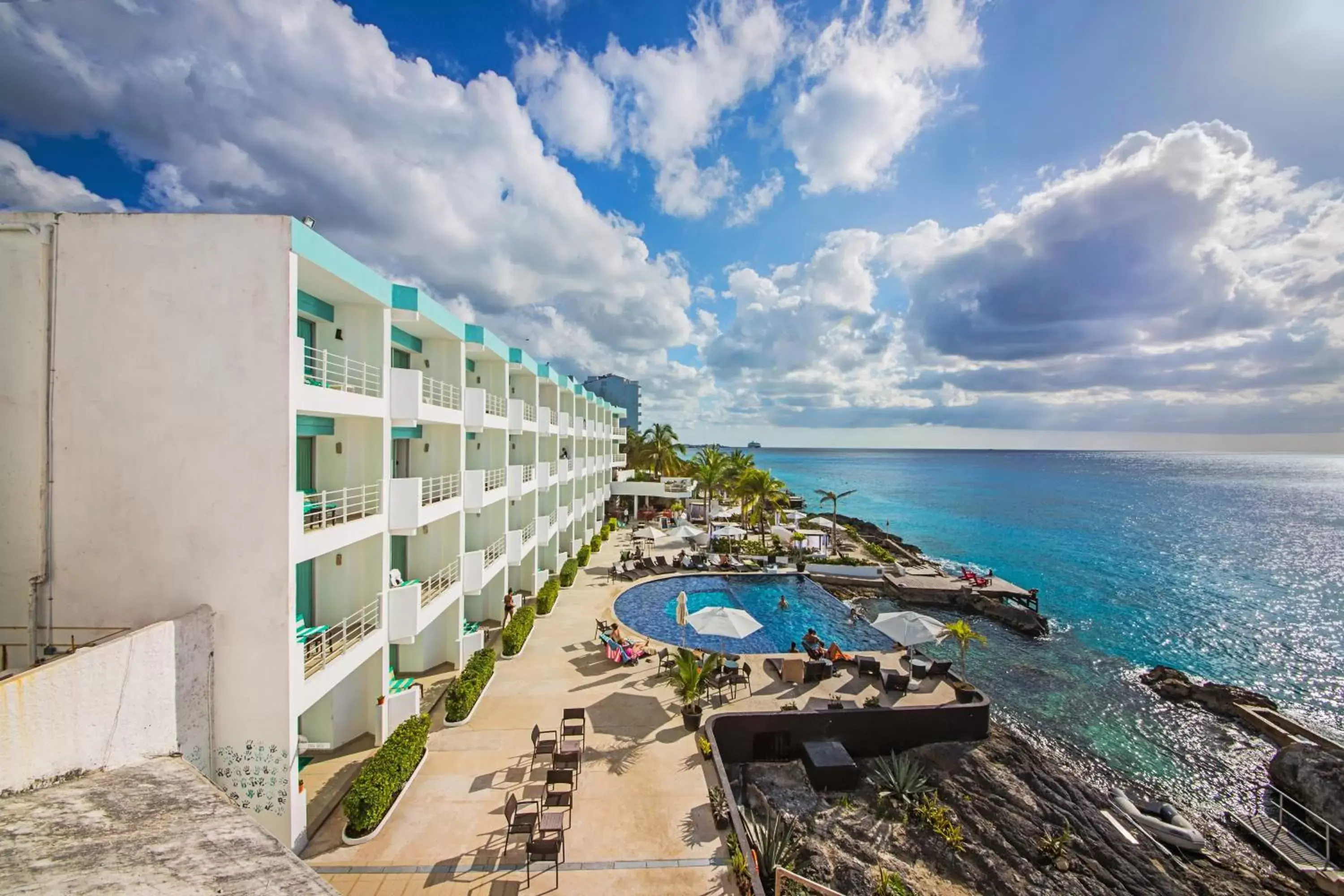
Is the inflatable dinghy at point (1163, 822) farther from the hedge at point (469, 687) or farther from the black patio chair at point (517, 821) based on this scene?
the hedge at point (469, 687)

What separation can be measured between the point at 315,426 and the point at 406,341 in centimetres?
451

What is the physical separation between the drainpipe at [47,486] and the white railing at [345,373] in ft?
11.7

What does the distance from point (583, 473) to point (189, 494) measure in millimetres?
25243

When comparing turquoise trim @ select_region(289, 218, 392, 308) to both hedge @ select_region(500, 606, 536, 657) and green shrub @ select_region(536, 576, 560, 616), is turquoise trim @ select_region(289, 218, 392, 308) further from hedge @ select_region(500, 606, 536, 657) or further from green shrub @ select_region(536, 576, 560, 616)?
green shrub @ select_region(536, 576, 560, 616)

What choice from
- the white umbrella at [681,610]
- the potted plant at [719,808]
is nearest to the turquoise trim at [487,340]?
the white umbrella at [681,610]

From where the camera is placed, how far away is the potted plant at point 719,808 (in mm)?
10086

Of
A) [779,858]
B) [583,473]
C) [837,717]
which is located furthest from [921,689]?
[583,473]

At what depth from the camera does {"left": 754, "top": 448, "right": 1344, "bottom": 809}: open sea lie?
20328mm

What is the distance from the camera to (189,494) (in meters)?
8.92

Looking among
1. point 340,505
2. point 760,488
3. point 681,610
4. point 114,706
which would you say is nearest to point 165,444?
point 340,505

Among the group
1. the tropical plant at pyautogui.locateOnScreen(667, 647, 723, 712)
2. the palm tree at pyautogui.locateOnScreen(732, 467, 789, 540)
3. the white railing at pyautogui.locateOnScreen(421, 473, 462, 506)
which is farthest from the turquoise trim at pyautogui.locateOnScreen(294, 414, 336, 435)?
the palm tree at pyautogui.locateOnScreen(732, 467, 789, 540)

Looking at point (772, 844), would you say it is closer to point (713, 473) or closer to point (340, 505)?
point (340, 505)

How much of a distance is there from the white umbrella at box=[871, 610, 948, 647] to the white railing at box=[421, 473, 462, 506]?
14.9m

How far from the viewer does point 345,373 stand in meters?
11.4
